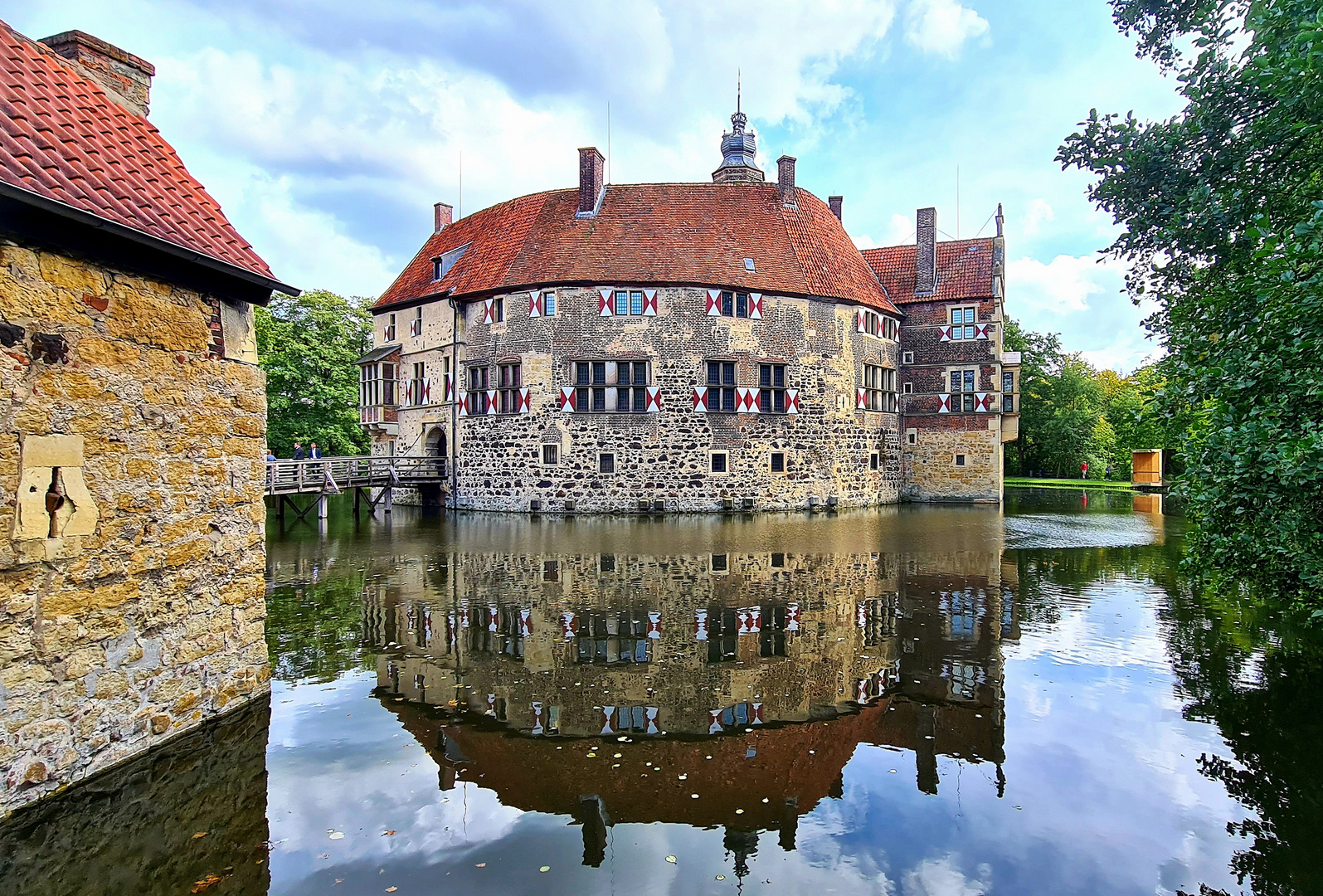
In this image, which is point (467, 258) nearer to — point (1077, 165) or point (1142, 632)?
point (1077, 165)

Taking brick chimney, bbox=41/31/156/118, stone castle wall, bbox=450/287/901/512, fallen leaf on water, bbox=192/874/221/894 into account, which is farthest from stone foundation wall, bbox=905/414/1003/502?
fallen leaf on water, bbox=192/874/221/894

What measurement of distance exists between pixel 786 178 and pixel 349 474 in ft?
61.7

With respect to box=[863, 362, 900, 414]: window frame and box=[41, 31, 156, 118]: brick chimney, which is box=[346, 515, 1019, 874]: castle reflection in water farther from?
box=[863, 362, 900, 414]: window frame

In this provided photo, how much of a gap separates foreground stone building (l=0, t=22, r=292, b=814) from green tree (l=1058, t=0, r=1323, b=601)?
799 centimetres

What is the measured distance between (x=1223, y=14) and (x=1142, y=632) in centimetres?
716

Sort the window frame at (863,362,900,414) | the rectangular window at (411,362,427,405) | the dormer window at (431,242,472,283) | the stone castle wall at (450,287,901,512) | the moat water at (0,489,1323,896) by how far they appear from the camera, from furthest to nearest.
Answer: the dormer window at (431,242,472,283) → the window frame at (863,362,900,414) → the rectangular window at (411,362,427,405) → the stone castle wall at (450,287,901,512) → the moat water at (0,489,1323,896)

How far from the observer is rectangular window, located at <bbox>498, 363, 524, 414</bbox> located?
81.8 ft

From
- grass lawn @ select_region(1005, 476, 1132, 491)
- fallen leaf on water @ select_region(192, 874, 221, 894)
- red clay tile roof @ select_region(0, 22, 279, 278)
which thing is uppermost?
red clay tile roof @ select_region(0, 22, 279, 278)

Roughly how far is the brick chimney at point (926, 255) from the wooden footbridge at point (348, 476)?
1978 cm

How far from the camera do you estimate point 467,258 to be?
27641mm

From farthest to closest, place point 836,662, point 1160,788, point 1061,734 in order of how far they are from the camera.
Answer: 1. point 836,662
2. point 1061,734
3. point 1160,788

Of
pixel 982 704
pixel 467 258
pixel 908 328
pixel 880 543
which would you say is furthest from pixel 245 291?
pixel 908 328

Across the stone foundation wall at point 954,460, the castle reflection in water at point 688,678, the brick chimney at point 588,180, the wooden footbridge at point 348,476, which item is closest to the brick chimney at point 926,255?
the stone foundation wall at point 954,460

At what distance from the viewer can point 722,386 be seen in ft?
81.6
